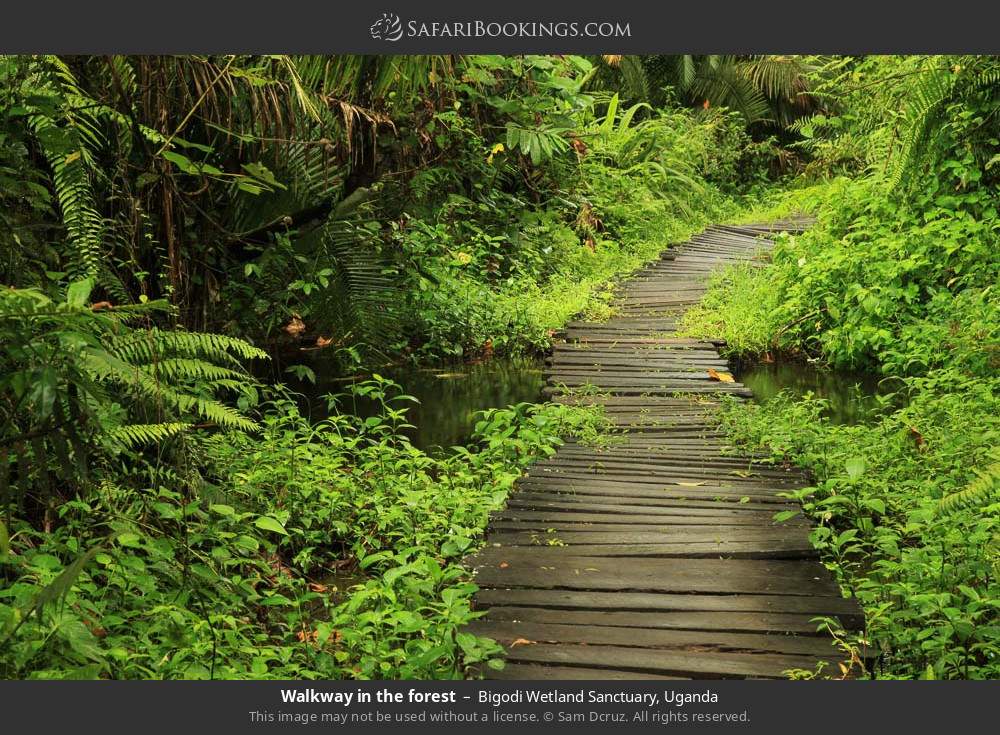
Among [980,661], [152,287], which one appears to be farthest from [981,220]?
[152,287]

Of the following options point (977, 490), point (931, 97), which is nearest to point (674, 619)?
point (977, 490)

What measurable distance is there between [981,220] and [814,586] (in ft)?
16.4

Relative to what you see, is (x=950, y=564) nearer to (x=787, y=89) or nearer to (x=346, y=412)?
(x=346, y=412)

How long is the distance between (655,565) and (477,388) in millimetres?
4107

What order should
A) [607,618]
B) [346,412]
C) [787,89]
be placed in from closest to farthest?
[607,618]
[346,412]
[787,89]

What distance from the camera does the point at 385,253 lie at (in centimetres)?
877

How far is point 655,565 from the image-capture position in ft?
13.1

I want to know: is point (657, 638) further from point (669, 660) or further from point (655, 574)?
point (655, 574)

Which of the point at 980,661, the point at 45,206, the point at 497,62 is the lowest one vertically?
the point at 980,661

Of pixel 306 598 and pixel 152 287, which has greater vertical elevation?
pixel 152 287

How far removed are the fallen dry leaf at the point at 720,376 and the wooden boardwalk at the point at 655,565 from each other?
53cm

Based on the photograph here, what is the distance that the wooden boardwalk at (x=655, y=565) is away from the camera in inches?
130

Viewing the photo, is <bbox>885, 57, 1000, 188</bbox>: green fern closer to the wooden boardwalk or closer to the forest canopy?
the forest canopy

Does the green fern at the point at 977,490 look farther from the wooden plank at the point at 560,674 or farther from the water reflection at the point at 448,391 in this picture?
the water reflection at the point at 448,391
